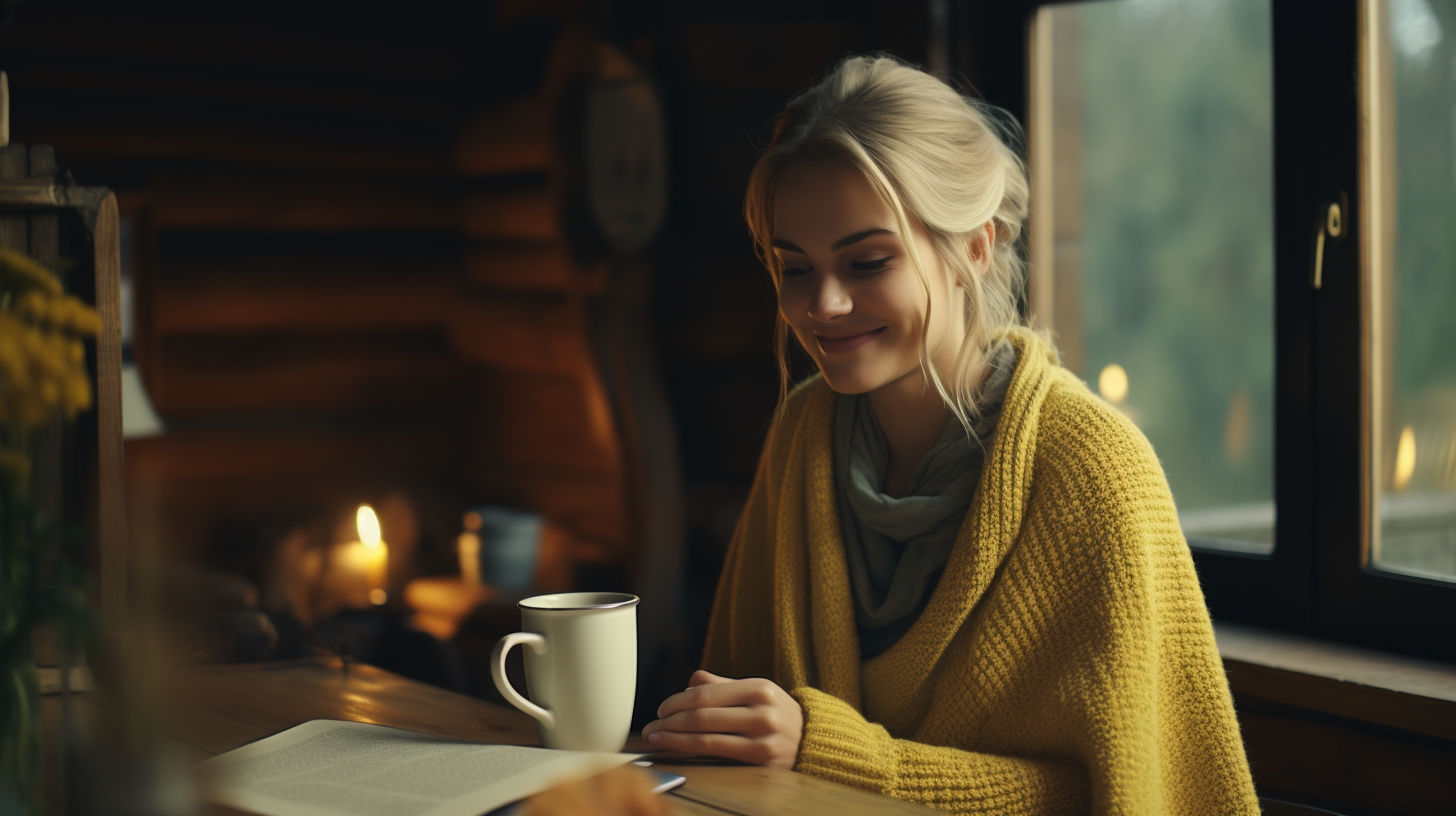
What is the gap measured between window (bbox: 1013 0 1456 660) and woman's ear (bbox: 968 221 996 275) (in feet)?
2.26

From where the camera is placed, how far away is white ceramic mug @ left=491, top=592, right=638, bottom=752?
3.22 ft

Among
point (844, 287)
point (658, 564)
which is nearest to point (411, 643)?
point (658, 564)

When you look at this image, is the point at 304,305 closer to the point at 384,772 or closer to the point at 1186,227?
the point at 1186,227

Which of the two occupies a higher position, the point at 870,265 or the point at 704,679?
the point at 870,265

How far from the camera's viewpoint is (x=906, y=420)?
142 centimetres

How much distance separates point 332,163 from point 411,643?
5.26 feet

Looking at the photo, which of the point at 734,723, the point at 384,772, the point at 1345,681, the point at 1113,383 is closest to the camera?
the point at 384,772

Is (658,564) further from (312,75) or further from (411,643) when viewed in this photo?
(312,75)

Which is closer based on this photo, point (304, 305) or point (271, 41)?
point (271, 41)

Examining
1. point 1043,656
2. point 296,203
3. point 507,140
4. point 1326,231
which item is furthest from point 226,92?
point 1043,656

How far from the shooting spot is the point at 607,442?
9.18 feet

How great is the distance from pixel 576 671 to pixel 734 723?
0.50 ft

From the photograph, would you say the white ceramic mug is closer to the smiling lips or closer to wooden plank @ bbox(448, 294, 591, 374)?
the smiling lips

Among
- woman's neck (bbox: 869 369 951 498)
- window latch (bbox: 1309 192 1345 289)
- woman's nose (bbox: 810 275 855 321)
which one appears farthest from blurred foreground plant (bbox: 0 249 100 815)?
window latch (bbox: 1309 192 1345 289)
